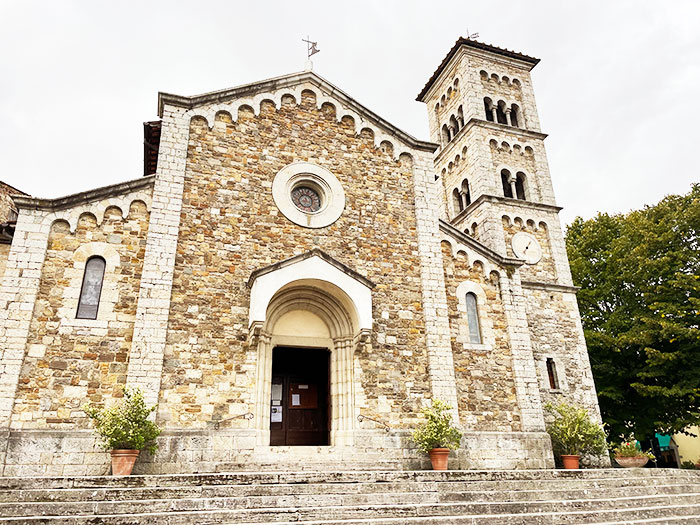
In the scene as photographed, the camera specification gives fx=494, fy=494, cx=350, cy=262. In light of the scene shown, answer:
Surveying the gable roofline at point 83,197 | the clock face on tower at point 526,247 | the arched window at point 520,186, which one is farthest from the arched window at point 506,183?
the gable roofline at point 83,197

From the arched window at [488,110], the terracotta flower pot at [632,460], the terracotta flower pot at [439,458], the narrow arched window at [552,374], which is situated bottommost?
the terracotta flower pot at [632,460]

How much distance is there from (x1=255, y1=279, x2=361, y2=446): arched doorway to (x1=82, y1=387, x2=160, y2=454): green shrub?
2.62 meters

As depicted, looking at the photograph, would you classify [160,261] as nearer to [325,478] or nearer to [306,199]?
[306,199]

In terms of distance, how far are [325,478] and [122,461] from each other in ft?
12.4

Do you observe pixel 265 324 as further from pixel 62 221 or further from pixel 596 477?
pixel 596 477

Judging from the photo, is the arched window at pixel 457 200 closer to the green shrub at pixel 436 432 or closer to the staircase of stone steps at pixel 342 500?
the green shrub at pixel 436 432

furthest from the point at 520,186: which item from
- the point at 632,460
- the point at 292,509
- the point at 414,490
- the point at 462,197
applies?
the point at 292,509

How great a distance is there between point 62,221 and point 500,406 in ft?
37.4

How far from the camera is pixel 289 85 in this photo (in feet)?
46.3

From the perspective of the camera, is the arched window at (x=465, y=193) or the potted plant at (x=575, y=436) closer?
the potted plant at (x=575, y=436)

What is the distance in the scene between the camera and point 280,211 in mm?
12742

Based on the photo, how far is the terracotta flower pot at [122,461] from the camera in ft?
30.0

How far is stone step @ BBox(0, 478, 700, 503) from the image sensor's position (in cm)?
705

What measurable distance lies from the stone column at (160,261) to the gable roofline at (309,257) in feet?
6.43
